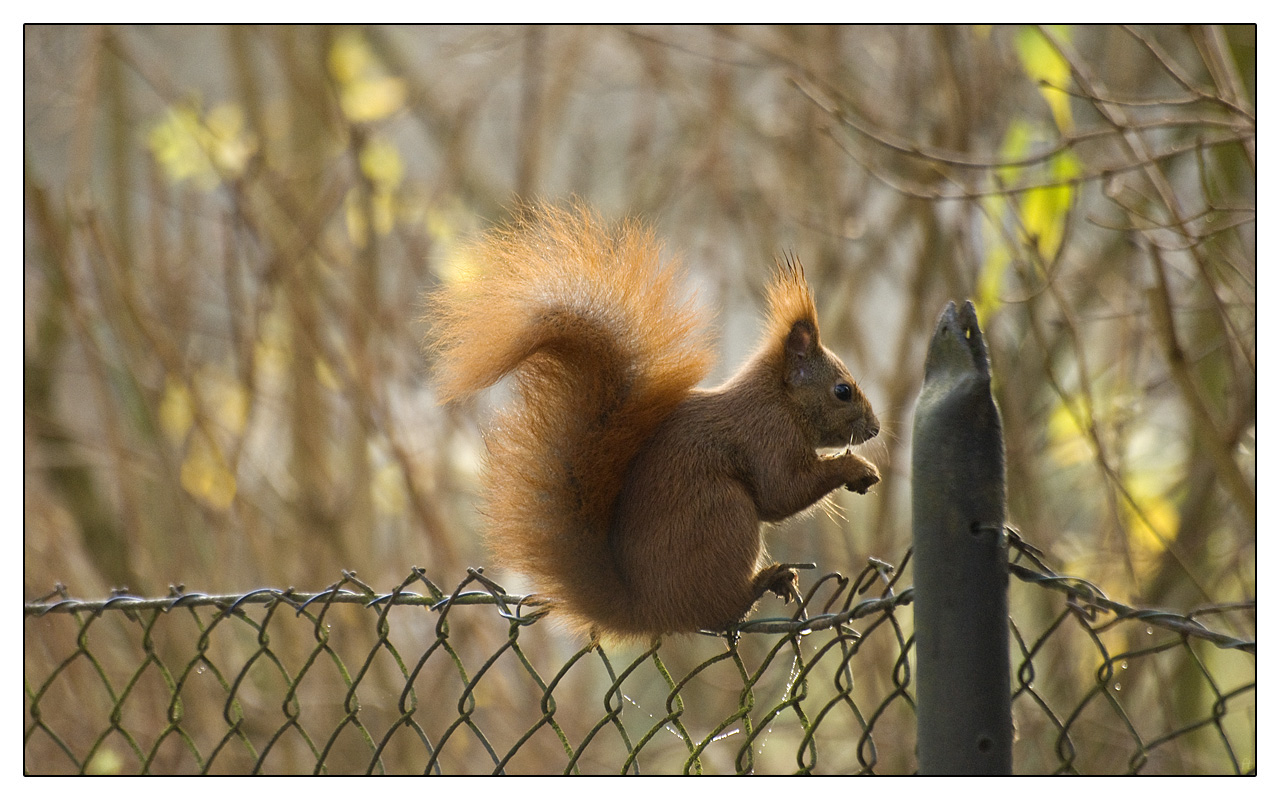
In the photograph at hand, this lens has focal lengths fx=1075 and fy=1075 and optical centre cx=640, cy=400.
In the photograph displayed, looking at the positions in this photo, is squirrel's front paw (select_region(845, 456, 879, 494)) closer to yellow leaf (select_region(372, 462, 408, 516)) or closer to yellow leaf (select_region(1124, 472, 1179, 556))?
yellow leaf (select_region(1124, 472, 1179, 556))

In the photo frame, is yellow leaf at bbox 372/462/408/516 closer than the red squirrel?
No

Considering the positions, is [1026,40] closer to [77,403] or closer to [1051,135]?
[1051,135]

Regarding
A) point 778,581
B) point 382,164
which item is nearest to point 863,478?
point 778,581

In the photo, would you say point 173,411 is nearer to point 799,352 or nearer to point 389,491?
point 389,491

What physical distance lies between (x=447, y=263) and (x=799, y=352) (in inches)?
49.1

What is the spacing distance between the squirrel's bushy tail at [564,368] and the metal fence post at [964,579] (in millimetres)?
490

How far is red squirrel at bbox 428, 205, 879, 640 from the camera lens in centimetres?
111

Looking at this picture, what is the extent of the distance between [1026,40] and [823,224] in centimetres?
92

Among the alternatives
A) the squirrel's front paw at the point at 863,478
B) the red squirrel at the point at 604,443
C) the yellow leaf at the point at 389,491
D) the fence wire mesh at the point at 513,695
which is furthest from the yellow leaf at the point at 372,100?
the squirrel's front paw at the point at 863,478

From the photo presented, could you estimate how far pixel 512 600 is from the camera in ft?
3.49

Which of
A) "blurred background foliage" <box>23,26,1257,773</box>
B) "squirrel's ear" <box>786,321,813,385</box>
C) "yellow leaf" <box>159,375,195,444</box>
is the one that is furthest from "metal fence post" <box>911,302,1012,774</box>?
"yellow leaf" <box>159,375,195,444</box>

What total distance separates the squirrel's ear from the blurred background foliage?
3.02 feet

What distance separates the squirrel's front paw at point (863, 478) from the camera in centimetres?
121

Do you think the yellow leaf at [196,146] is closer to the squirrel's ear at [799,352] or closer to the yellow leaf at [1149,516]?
the squirrel's ear at [799,352]
